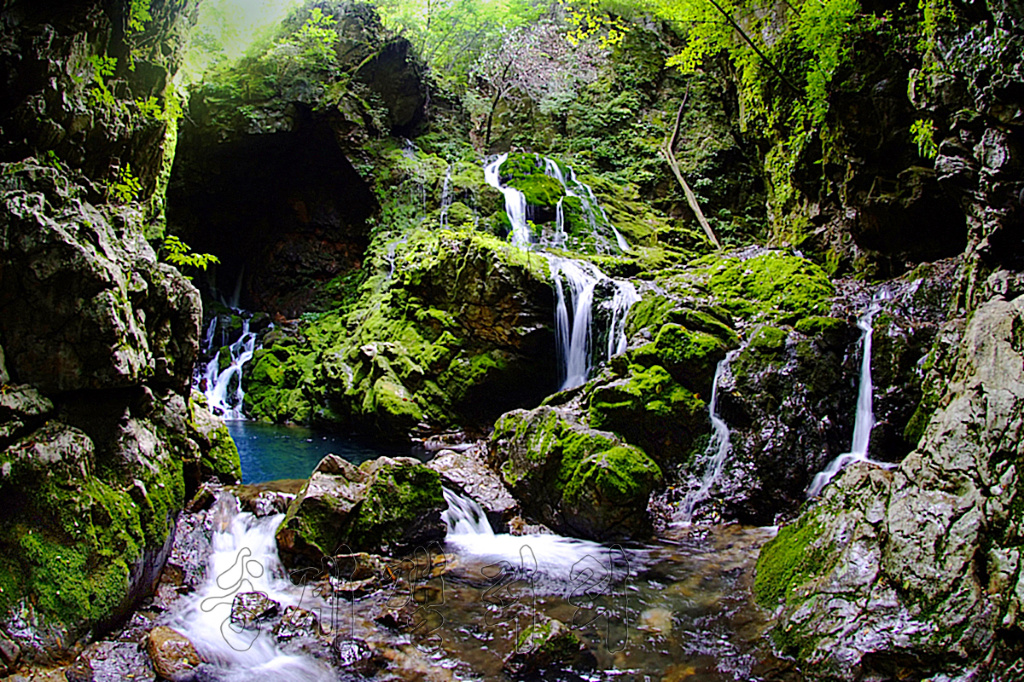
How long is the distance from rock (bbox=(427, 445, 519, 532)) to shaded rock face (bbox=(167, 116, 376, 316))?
11942 mm

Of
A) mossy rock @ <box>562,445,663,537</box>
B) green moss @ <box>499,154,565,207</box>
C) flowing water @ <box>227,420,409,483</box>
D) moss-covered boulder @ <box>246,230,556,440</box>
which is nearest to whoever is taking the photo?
mossy rock @ <box>562,445,663,537</box>

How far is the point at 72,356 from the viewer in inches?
142

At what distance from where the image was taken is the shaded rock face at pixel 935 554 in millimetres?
2988

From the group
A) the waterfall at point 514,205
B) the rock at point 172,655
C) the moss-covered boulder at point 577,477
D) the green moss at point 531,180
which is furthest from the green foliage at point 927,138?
the green moss at point 531,180

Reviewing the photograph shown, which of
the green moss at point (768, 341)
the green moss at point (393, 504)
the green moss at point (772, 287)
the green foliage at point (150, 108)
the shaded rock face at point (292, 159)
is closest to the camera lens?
the green foliage at point (150, 108)

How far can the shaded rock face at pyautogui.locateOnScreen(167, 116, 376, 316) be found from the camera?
17078 millimetres

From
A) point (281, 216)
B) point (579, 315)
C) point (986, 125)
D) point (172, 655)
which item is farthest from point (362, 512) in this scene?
point (281, 216)

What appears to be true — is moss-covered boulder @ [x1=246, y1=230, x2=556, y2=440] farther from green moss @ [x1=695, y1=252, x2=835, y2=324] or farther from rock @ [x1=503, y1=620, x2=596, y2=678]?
rock @ [x1=503, y1=620, x2=596, y2=678]

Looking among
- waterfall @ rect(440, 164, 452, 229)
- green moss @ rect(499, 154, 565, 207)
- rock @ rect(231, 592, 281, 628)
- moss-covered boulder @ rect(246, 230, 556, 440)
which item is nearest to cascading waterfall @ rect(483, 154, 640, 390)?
moss-covered boulder @ rect(246, 230, 556, 440)

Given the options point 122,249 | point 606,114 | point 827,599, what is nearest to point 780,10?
point 606,114

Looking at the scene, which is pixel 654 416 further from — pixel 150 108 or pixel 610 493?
pixel 150 108

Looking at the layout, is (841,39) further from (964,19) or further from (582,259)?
(582,259)

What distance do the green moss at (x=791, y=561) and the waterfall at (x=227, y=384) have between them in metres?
12.9

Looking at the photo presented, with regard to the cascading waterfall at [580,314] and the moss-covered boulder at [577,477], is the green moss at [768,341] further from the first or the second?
the moss-covered boulder at [577,477]
